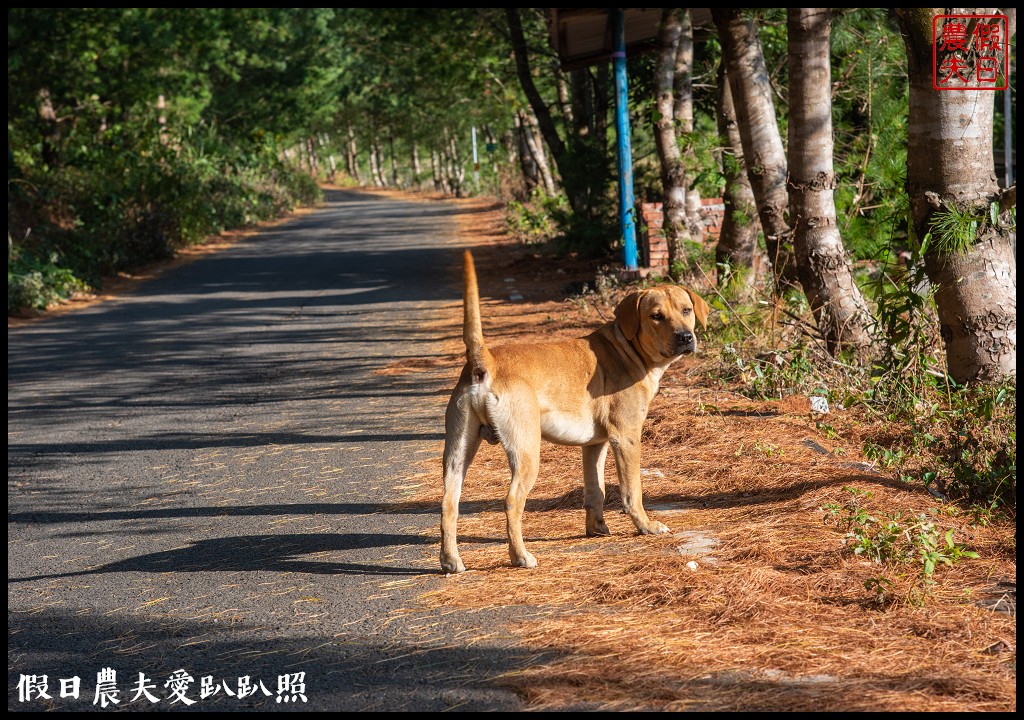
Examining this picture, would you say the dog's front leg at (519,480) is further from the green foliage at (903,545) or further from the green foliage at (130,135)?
the green foliage at (130,135)

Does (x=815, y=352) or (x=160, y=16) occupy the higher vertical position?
(x=160, y=16)

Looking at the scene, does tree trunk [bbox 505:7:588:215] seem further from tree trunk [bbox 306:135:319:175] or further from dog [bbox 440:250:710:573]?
tree trunk [bbox 306:135:319:175]

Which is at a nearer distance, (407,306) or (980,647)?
(980,647)

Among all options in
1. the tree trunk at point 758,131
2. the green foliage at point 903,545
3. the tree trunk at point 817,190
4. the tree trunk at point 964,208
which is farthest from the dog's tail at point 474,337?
the tree trunk at point 758,131

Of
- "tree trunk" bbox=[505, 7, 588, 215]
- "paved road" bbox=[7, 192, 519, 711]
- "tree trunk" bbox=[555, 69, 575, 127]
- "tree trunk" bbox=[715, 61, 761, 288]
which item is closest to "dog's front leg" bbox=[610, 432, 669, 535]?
"paved road" bbox=[7, 192, 519, 711]

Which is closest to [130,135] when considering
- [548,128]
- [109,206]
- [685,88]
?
[109,206]

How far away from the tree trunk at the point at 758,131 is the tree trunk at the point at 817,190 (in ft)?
2.41

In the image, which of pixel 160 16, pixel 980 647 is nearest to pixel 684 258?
pixel 980 647

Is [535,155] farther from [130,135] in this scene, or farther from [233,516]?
[233,516]

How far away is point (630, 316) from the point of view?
16.9 ft

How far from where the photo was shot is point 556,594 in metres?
4.37

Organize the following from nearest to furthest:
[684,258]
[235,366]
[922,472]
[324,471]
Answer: [922,472], [324,471], [235,366], [684,258]

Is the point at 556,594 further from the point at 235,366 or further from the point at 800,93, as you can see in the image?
the point at 235,366

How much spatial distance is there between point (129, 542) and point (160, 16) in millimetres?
28001
